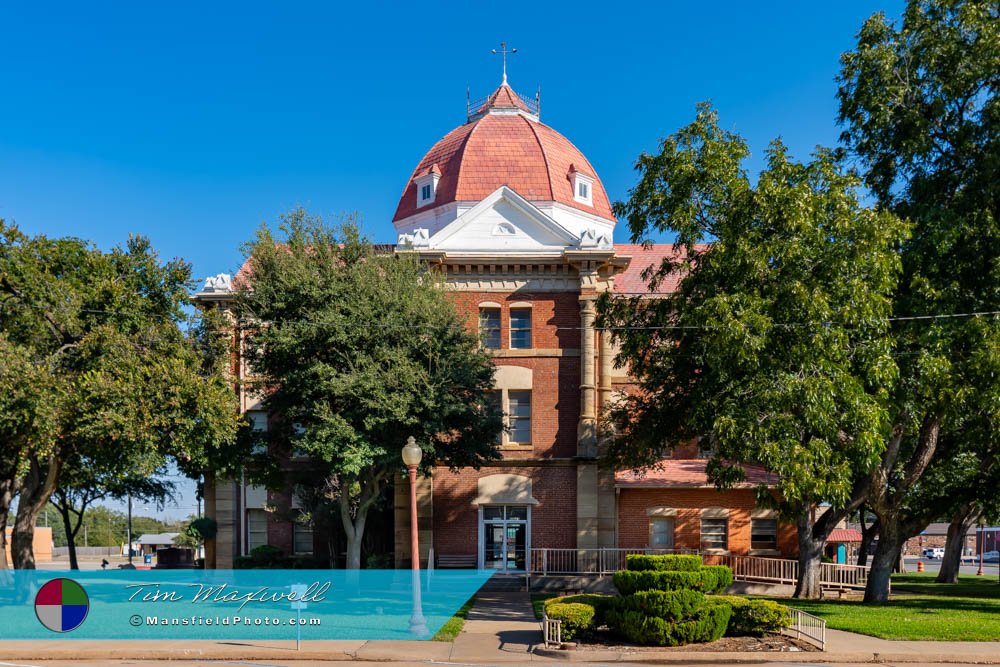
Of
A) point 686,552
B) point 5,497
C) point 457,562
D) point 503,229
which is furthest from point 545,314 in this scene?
point 5,497

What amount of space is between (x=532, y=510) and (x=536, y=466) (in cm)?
147

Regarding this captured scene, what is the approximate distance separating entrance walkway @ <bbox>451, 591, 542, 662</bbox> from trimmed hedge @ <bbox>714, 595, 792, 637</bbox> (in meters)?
3.71

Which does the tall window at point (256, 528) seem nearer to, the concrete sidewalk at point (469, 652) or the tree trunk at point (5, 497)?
the tree trunk at point (5, 497)

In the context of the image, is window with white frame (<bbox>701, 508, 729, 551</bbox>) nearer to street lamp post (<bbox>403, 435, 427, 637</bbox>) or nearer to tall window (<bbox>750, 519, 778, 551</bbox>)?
tall window (<bbox>750, 519, 778, 551</bbox>)

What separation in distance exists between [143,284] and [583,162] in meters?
19.7

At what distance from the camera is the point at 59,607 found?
20.7 m

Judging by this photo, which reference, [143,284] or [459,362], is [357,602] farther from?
[143,284]

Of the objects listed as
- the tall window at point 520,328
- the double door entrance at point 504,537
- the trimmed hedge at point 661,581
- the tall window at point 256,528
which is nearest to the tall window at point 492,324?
the tall window at point 520,328

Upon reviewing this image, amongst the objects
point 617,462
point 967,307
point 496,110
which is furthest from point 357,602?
point 496,110

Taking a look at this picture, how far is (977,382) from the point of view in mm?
21188

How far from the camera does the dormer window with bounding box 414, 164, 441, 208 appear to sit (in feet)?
125

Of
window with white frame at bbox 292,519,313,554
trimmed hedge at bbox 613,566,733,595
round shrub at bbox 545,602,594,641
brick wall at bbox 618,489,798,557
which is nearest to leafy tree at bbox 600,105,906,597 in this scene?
trimmed hedge at bbox 613,566,733,595

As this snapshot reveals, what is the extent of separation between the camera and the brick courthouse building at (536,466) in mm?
32406
